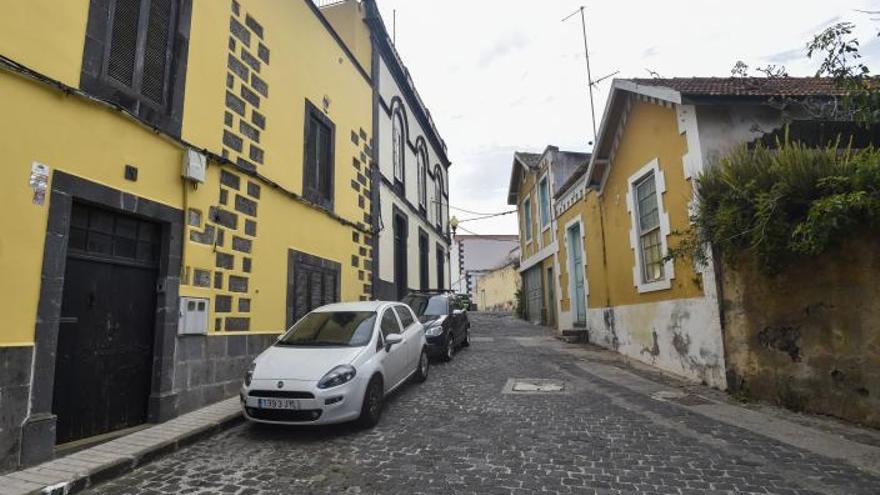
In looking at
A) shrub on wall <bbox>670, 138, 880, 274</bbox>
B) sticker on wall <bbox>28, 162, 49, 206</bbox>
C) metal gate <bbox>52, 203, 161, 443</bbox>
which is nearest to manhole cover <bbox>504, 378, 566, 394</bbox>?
shrub on wall <bbox>670, 138, 880, 274</bbox>

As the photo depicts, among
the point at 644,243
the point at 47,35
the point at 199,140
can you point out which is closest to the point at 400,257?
the point at 644,243

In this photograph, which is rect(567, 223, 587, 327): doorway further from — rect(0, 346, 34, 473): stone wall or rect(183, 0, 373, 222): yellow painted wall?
rect(0, 346, 34, 473): stone wall

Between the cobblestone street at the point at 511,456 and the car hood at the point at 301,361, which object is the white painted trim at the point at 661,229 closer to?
the cobblestone street at the point at 511,456

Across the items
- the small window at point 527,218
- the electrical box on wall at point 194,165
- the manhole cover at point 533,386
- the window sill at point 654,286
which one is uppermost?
the small window at point 527,218

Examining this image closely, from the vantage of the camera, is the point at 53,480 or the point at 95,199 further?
the point at 95,199

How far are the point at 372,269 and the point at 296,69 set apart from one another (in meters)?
5.43

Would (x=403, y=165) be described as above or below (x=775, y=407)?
above

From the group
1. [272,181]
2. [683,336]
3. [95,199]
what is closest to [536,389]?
[683,336]

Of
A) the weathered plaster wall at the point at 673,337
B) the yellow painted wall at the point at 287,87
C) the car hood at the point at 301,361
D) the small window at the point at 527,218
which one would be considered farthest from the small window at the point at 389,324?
the small window at the point at 527,218

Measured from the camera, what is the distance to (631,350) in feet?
35.1

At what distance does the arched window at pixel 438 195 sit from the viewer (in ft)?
76.6

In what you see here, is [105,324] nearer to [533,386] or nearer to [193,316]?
[193,316]

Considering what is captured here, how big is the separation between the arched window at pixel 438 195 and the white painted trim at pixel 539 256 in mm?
4579

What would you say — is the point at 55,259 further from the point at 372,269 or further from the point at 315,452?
the point at 372,269
